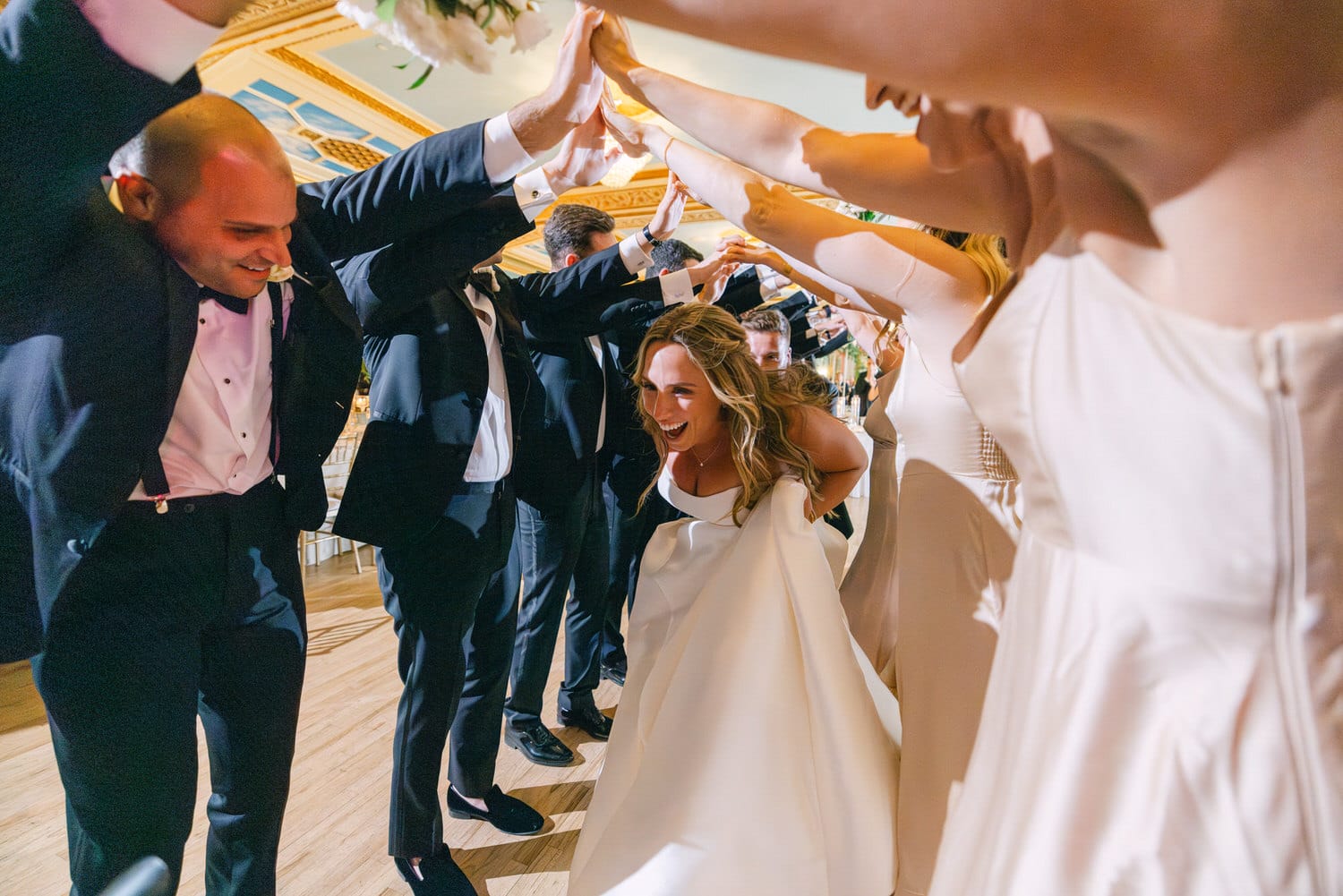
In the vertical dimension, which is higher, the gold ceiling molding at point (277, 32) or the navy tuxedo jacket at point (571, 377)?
the gold ceiling molding at point (277, 32)

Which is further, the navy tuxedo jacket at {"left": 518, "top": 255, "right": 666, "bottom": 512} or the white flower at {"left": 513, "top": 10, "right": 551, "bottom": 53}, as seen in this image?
the navy tuxedo jacket at {"left": 518, "top": 255, "right": 666, "bottom": 512}

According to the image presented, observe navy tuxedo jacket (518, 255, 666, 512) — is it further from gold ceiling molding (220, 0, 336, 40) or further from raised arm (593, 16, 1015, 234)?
gold ceiling molding (220, 0, 336, 40)

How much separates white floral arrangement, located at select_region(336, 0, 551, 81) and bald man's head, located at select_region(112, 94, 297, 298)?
0.93 feet

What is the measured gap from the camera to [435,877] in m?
1.87

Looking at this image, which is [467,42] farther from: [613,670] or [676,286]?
[613,670]

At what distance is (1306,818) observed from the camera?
1.73ft

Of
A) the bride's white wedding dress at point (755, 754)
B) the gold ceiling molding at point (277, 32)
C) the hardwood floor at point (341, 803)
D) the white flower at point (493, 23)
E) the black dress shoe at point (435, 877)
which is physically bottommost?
the hardwood floor at point (341, 803)

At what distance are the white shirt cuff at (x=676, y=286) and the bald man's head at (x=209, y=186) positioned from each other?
199cm

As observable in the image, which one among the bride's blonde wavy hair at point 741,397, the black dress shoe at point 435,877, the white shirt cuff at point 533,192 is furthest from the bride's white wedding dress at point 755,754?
the white shirt cuff at point 533,192

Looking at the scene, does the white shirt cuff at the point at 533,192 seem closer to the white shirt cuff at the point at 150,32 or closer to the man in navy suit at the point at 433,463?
the man in navy suit at the point at 433,463

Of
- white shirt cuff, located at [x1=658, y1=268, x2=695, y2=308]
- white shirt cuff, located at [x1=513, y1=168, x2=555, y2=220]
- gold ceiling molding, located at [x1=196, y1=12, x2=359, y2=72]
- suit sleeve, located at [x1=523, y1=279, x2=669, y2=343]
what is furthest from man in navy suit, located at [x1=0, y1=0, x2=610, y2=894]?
gold ceiling molding, located at [x1=196, y1=12, x2=359, y2=72]

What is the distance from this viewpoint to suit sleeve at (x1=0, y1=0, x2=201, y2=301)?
0.75 meters

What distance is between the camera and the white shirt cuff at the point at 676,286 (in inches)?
118

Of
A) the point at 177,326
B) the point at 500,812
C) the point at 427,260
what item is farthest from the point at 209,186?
the point at 500,812
